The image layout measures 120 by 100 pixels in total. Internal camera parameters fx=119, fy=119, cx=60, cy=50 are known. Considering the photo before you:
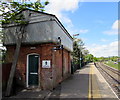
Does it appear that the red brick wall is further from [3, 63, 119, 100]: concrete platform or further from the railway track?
the railway track

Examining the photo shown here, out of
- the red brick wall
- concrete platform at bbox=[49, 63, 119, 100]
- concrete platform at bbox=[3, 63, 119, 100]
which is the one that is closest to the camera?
concrete platform at bbox=[3, 63, 119, 100]

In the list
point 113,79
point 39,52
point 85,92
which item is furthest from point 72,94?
point 113,79

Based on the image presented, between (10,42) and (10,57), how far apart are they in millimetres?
1161

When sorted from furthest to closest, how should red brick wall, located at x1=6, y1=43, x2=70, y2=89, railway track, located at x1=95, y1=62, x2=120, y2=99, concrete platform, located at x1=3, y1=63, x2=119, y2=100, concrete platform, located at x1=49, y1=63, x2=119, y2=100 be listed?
railway track, located at x1=95, y1=62, x2=120, y2=99 < red brick wall, located at x1=6, y1=43, x2=70, y2=89 < concrete platform, located at x1=49, y1=63, x2=119, y2=100 < concrete platform, located at x1=3, y1=63, x2=119, y2=100

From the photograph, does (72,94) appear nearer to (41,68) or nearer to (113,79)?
(41,68)

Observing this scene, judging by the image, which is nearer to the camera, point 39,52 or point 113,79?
point 39,52

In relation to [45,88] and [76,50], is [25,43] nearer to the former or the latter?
A: [45,88]

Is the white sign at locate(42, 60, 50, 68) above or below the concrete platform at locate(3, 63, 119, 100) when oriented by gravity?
above

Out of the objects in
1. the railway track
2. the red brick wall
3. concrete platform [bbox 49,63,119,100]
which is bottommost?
the railway track

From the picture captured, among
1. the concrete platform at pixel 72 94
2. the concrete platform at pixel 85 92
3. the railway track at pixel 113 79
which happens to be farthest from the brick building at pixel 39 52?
the railway track at pixel 113 79

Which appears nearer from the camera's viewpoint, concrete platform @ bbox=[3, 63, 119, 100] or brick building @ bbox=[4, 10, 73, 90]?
concrete platform @ bbox=[3, 63, 119, 100]

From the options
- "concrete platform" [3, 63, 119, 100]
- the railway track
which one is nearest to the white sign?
"concrete platform" [3, 63, 119, 100]

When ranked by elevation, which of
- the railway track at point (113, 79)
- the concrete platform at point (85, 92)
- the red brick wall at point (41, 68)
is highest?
the red brick wall at point (41, 68)

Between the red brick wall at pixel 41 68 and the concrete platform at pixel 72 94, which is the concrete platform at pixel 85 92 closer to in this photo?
the concrete platform at pixel 72 94
